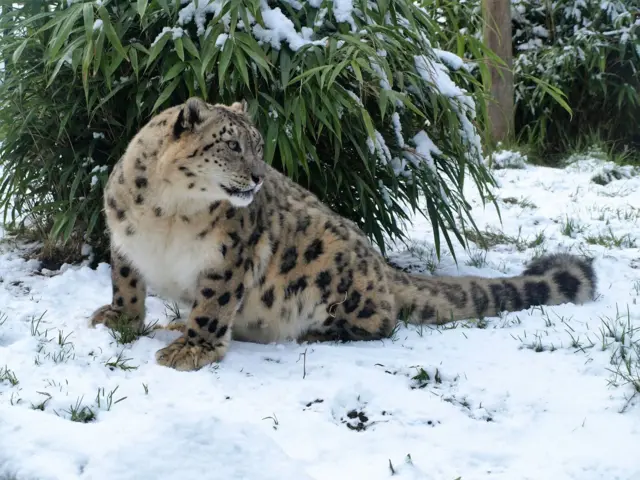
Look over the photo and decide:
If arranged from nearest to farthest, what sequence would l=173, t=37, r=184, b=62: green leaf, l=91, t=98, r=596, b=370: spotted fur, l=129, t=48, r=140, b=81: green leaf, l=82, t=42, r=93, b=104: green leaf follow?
l=91, t=98, r=596, b=370: spotted fur < l=82, t=42, r=93, b=104: green leaf < l=173, t=37, r=184, b=62: green leaf < l=129, t=48, r=140, b=81: green leaf

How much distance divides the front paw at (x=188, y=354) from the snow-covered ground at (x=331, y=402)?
0.07 m

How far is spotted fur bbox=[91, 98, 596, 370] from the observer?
3977 mm

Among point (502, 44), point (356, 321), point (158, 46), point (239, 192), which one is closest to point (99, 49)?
point (158, 46)

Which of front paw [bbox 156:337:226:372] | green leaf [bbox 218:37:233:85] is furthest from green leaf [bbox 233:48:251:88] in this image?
front paw [bbox 156:337:226:372]

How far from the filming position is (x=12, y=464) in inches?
105

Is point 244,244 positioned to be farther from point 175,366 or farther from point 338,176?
point 338,176

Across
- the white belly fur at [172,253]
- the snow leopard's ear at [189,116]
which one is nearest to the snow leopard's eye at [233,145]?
the snow leopard's ear at [189,116]

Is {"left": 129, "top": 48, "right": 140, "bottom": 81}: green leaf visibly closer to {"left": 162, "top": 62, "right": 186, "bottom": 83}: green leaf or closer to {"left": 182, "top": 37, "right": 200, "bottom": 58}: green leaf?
{"left": 162, "top": 62, "right": 186, "bottom": 83}: green leaf

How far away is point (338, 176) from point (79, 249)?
2.03 meters

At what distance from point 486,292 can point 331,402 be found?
5.85 ft

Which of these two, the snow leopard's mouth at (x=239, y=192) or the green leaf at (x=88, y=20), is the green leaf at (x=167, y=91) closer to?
the green leaf at (x=88, y=20)

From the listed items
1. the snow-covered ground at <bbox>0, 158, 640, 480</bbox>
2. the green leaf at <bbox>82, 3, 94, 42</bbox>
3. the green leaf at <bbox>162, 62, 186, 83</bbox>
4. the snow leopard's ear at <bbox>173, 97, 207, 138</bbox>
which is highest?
the green leaf at <bbox>82, 3, 94, 42</bbox>

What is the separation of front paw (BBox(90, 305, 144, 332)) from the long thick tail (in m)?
1.54

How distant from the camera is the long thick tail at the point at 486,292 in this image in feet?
15.7
